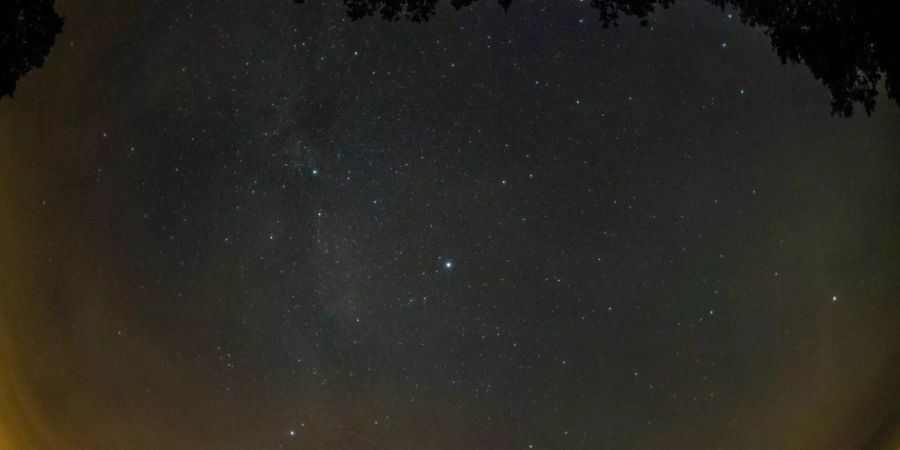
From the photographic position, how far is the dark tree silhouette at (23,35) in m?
5.38

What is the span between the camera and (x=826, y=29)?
220 inches

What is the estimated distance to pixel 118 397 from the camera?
20.2 feet

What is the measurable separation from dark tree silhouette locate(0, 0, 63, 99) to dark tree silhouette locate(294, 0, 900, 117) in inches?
78.4

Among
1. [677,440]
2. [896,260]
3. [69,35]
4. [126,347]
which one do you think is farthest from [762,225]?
[69,35]

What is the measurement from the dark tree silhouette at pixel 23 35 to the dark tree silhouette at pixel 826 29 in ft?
6.53

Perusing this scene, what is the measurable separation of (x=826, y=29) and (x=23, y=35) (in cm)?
627

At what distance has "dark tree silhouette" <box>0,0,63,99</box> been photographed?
17.6 feet

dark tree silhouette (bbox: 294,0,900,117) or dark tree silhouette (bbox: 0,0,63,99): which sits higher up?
dark tree silhouette (bbox: 0,0,63,99)

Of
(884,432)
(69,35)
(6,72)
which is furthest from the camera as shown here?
(884,432)

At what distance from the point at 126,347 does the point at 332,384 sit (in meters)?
1.80

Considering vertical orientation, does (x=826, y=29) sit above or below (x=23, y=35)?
below

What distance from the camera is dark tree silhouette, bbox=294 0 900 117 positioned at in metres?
5.46

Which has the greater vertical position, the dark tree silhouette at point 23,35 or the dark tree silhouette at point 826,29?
the dark tree silhouette at point 23,35

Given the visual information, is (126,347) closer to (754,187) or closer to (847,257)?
(754,187)
